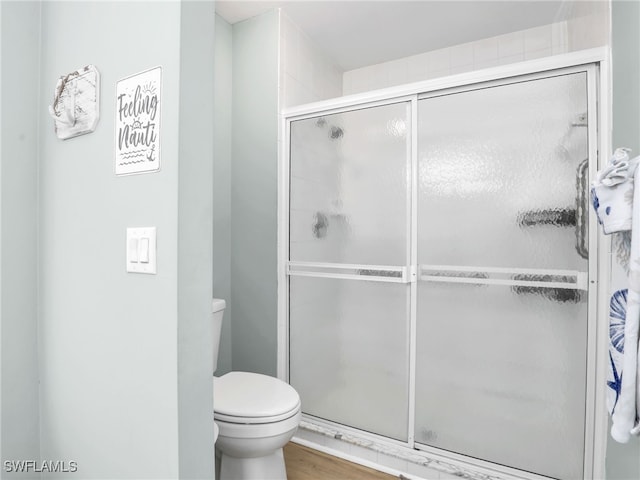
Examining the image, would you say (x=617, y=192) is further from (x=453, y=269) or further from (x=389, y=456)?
(x=389, y=456)

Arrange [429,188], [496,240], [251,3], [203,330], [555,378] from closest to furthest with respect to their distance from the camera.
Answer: [203,330] < [555,378] < [496,240] < [429,188] < [251,3]

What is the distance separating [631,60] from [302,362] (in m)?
1.92

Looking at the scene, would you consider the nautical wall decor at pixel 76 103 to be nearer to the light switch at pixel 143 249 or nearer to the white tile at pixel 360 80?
the light switch at pixel 143 249

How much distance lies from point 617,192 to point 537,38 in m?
1.77

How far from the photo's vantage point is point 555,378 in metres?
1.54

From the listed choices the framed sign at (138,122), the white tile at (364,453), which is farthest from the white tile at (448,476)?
the framed sign at (138,122)

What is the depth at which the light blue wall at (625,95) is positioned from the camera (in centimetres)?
116

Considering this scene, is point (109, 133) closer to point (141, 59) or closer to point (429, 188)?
point (141, 59)

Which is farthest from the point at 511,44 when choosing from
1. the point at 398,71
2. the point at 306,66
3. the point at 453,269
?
the point at 453,269

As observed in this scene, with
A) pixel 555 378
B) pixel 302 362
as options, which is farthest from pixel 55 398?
pixel 555 378

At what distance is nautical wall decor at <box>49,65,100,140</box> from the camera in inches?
39.6

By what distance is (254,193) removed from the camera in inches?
87.0

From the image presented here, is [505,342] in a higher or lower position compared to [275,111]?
lower

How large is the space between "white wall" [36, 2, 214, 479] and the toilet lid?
19.0 inches
